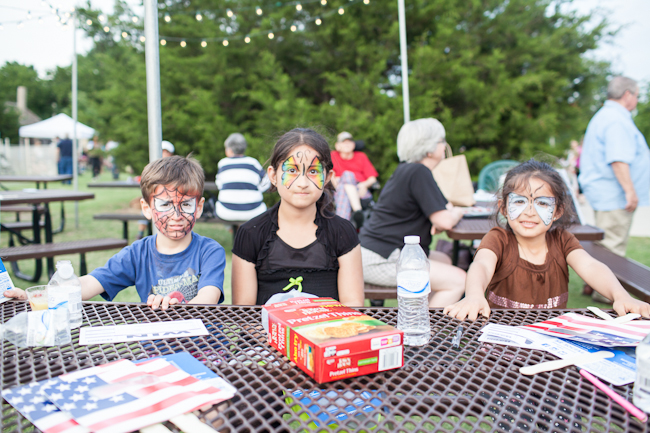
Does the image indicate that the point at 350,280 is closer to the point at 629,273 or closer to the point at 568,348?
the point at 568,348

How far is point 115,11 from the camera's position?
1007 centimetres

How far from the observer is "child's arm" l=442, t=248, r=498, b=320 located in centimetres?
151

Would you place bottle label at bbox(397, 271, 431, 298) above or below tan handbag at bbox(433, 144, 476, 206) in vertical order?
below

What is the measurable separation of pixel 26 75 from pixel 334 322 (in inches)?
2152

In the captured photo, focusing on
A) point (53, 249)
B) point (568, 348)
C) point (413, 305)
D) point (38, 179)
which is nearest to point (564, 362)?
point (568, 348)

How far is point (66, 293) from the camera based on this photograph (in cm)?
138

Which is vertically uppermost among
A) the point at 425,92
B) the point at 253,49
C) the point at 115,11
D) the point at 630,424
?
the point at 115,11

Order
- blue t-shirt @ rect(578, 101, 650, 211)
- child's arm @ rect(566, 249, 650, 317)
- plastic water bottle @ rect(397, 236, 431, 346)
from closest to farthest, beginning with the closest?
plastic water bottle @ rect(397, 236, 431, 346), child's arm @ rect(566, 249, 650, 317), blue t-shirt @ rect(578, 101, 650, 211)

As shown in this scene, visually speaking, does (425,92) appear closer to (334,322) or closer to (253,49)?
(253,49)

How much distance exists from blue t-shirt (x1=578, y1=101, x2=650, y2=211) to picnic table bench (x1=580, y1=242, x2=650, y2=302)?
70cm

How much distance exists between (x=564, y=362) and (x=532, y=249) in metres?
1.19

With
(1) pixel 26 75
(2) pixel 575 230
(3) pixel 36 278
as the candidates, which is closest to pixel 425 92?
(2) pixel 575 230

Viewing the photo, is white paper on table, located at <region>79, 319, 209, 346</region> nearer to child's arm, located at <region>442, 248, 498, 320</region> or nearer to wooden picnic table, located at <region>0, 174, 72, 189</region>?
child's arm, located at <region>442, 248, 498, 320</region>

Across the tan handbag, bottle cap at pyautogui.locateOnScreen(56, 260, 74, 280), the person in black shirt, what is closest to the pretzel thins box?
bottle cap at pyautogui.locateOnScreen(56, 260, 74, 280)
